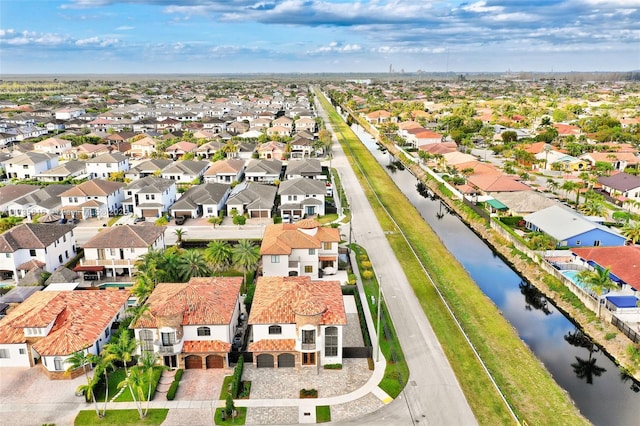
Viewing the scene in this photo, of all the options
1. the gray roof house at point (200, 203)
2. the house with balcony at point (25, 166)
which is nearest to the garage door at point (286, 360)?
the gray roof house at point (200, 203)

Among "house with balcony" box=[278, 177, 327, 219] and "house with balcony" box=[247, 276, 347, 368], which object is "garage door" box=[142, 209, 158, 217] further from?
"house with balcony" box=[247, 276, 347, 368]

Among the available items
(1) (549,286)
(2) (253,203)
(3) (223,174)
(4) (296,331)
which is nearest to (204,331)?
(4) (296,331)

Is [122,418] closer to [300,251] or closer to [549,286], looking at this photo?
[300,251]

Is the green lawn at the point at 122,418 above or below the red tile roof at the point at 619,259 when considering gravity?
below

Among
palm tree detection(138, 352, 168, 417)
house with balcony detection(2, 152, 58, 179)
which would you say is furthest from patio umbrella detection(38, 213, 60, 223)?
palm tree detection(138, 352, 168, 417)

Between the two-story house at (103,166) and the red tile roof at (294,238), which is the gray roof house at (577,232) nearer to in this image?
the red tile roof at (294,238)

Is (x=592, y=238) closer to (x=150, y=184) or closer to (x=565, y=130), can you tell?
(x=150, y=184)
